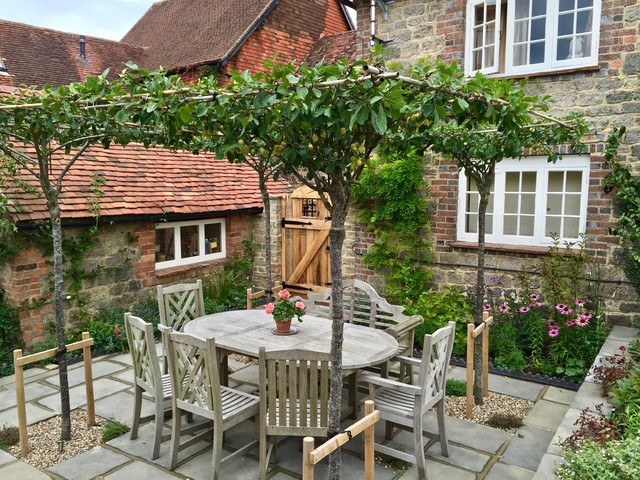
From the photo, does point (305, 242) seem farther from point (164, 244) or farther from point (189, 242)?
point (164, 244)

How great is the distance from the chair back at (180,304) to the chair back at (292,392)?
2.31m

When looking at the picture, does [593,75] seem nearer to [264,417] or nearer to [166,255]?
[264,417]

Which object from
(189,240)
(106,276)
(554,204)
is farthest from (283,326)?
(189,240)

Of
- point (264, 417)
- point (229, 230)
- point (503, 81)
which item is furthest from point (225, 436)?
point (229, 230)

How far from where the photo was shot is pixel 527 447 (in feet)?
15.2

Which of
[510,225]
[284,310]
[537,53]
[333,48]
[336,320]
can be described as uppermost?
[333,48]

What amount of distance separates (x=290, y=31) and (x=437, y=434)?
42.4ft

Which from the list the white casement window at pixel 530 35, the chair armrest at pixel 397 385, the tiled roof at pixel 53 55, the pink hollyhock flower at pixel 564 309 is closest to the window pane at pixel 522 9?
the white casement window at pixel 530 35

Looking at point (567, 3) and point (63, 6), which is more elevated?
point (63, 6)

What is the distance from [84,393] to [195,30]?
1238cm

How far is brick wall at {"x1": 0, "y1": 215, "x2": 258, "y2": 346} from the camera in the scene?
6.75 m

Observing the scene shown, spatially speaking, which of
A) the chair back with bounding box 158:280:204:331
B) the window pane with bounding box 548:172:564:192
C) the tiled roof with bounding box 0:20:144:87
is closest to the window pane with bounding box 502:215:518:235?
the window pane with bounding box 548:172:564:192

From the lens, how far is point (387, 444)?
15.3 ft

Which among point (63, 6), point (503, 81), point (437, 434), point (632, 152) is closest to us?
point (503, 81)
